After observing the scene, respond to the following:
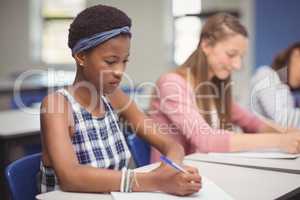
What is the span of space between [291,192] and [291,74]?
1391 millimetres

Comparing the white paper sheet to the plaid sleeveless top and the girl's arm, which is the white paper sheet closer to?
the girl's arm

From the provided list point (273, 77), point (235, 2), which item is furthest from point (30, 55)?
point (273, 77)

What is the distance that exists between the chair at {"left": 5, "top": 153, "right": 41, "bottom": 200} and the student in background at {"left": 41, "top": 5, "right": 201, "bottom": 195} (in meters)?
0.06

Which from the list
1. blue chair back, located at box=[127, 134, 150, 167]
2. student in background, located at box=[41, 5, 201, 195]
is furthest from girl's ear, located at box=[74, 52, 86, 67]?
blue chair back, located at box=[127, 134, 150, 167]

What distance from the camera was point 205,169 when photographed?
1525 millimetres

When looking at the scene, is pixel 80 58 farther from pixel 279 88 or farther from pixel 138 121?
pixel 279 88

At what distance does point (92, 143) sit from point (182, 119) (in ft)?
1.76

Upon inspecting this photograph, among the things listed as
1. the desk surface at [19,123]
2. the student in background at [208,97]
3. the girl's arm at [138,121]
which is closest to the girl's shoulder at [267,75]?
the student in background at [208,97]

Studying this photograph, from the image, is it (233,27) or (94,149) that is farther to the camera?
(233,27)

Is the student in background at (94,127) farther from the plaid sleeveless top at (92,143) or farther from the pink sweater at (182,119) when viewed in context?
the pink sweater at (182,119)

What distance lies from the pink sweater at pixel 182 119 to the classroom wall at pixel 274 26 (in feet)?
8.64

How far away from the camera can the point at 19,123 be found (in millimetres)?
2719

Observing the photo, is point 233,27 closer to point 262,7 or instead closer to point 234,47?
point 234,47

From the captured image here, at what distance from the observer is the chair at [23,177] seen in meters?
1.38
